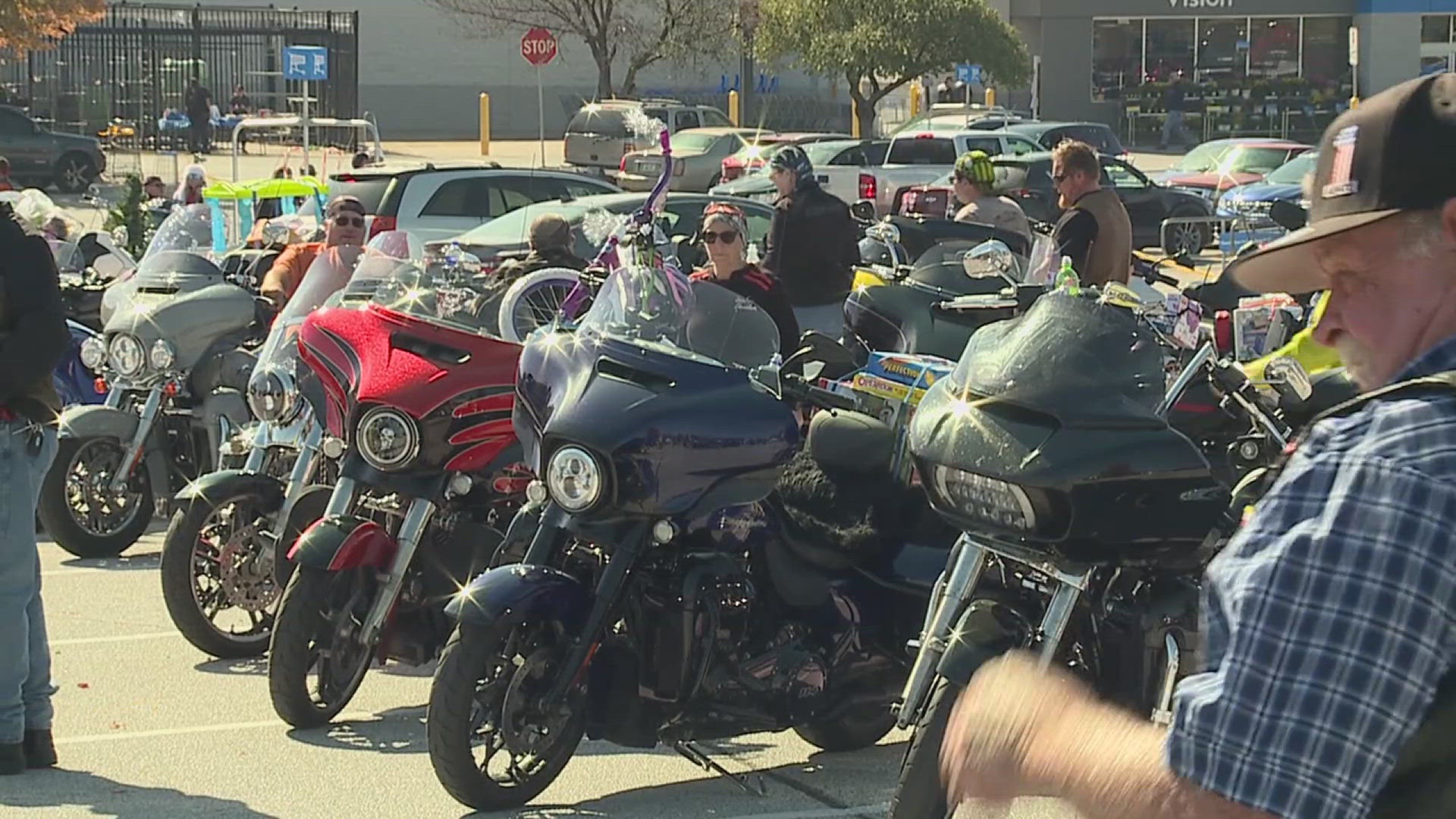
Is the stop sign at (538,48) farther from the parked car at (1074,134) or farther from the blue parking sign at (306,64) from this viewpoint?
the parked car at (1074,134)

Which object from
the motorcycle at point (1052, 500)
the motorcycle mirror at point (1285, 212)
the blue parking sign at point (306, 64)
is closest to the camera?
the motorcycle at point (1052, 500)

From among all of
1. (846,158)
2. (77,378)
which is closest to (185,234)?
(77,378)

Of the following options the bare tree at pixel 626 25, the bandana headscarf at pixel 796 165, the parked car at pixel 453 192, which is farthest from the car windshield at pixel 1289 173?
the bare tree at pixel 626 25

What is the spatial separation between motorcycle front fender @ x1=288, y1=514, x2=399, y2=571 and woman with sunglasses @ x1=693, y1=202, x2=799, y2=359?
243 cm

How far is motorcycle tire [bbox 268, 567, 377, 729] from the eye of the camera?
6.22 metres

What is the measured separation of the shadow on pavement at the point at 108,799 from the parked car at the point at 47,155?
98.7 ft

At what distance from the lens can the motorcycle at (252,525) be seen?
722 centimetres

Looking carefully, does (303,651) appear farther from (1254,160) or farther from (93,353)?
(1254,160)

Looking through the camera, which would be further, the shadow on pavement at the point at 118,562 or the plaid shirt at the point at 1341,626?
the shadow on pavement at the point at 118,562

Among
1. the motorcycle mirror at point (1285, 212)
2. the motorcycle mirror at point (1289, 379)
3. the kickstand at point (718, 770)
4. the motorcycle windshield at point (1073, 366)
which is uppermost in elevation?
the motorcycle mirror at point (1285, 212)

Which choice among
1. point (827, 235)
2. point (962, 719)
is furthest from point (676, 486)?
point (827, 235)

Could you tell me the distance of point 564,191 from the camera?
18469mm

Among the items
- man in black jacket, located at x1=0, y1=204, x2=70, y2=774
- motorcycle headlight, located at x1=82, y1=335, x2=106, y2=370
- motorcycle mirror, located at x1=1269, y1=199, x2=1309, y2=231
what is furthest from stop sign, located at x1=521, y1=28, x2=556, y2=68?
man in black jacket, located at x1=0, y1=204, x2=70, y2=774

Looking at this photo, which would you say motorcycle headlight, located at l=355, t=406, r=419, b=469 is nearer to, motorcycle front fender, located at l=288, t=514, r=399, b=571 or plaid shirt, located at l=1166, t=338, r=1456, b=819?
motorcycle front fender, located at l=288, t=514, r=399, b=571
